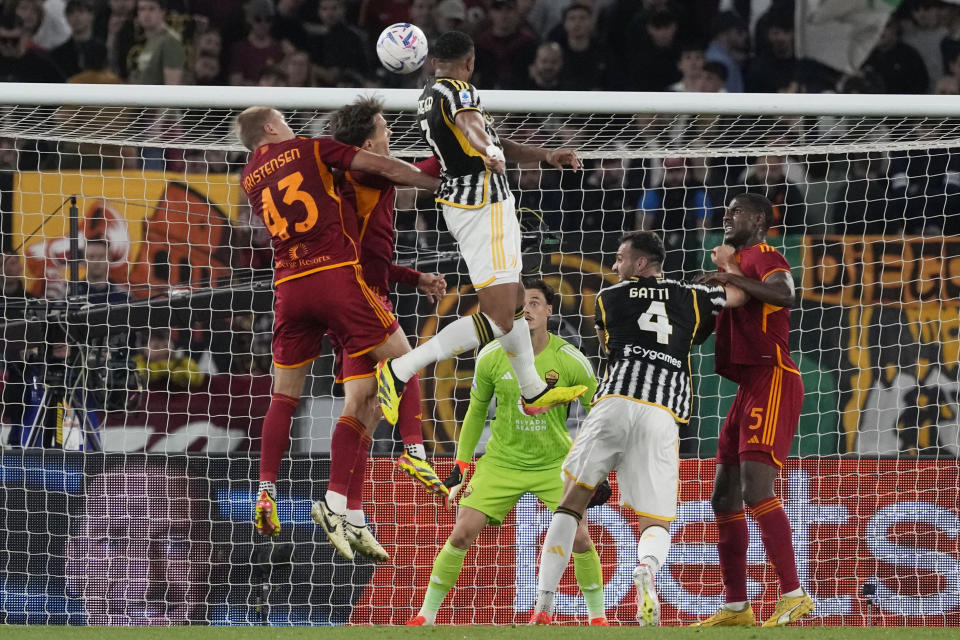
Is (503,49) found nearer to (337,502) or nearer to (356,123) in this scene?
(356,123)

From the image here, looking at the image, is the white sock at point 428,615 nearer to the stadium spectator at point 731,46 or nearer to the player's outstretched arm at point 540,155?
the player's outstretched arm at point 540,155

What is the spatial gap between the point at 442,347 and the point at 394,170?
0.89m

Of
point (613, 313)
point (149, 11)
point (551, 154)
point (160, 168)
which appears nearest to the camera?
point (551, 154)

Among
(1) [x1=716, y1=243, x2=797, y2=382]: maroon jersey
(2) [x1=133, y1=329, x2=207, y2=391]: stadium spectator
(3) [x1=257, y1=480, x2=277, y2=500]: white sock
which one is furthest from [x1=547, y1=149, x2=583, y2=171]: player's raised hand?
(2) [x1=133, y1=329, x2=207, y2=391]: stadium spectator

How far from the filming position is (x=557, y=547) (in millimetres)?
6770

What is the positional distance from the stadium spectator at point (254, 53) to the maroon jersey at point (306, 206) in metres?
5.68

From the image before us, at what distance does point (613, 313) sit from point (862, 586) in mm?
2961

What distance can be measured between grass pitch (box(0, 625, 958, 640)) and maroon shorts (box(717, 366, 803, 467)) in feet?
3.58

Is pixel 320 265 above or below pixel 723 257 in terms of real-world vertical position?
below

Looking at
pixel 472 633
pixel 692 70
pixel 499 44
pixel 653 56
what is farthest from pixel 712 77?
pixel 472 633

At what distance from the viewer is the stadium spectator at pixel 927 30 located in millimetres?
12164

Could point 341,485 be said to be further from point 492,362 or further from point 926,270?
point 926,270

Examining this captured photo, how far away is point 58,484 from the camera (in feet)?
27.5

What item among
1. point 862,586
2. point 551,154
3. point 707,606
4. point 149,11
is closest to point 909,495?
point 862,586
